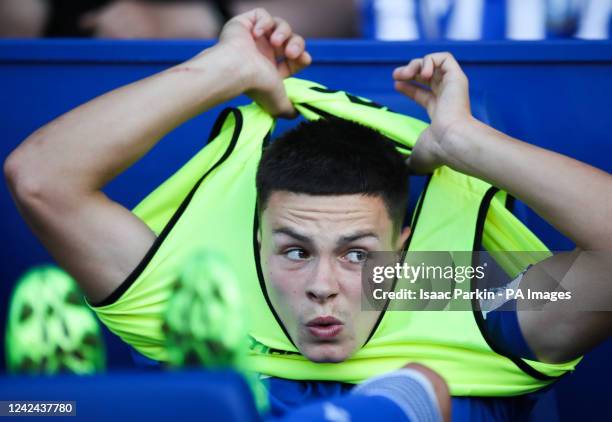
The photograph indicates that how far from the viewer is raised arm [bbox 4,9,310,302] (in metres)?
1.13

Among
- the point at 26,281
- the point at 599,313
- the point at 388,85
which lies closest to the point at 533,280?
the point at 599,313

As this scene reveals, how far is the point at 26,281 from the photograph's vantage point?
57.7 inches

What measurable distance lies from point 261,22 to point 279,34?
3 centimetres

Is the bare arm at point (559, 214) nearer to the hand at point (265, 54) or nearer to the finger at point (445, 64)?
the finger at point (445, 64)

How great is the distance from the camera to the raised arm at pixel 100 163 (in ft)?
3.72

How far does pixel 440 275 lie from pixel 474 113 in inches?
14.5

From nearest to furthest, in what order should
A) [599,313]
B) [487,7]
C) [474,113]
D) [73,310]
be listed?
[599,313] → [73,310] → [474,113] → [487,7]

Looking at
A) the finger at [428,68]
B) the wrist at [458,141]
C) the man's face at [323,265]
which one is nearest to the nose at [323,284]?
the man's face at [323,265]

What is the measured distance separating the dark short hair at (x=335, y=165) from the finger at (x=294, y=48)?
0.42ft

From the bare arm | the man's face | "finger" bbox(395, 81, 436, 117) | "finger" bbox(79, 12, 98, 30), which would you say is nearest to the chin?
the man's face

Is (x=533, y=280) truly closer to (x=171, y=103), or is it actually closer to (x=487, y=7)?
(x=171, y=103)

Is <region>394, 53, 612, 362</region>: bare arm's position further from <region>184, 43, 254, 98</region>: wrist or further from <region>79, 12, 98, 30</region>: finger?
<region>79, 12, 98, 30</region>: finger

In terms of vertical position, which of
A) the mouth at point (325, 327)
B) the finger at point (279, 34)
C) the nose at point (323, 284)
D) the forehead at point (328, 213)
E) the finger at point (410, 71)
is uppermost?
the finger at point (279, 34)

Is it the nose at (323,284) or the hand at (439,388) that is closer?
the hand at (439,388)
